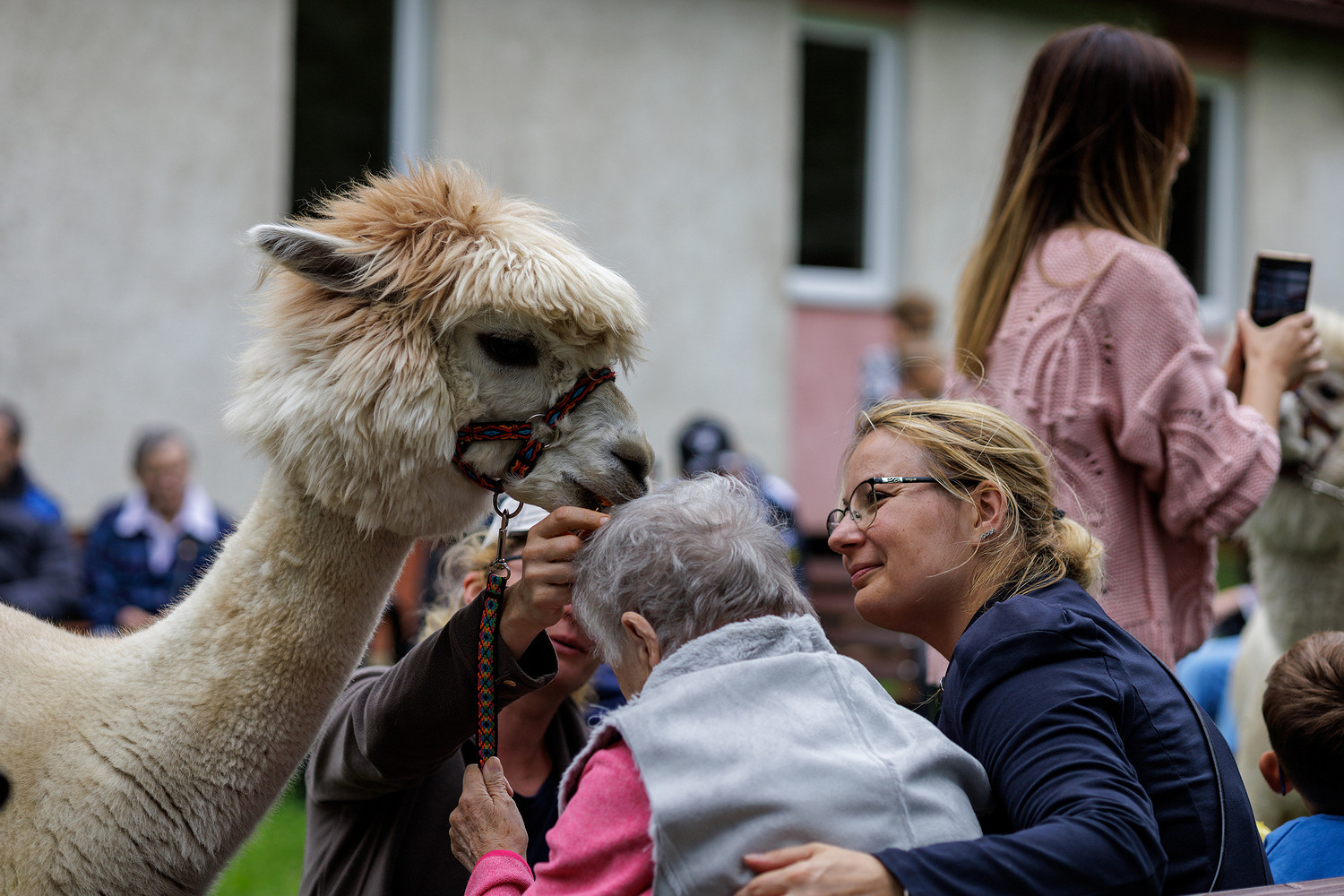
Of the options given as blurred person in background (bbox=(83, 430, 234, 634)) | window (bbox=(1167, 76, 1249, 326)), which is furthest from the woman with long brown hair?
window (bbox=(1167, 76, 1249, 326))

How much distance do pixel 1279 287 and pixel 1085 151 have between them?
0.61 metres

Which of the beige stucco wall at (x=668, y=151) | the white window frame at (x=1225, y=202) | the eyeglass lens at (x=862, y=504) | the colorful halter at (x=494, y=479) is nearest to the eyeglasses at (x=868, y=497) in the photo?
the eyeglass lens at (x=862, y=504)

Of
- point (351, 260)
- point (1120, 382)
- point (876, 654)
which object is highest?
point (351, 260)

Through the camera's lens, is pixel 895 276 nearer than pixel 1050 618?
No

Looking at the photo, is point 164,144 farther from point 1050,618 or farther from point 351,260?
point 1050,618

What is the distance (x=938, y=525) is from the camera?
6.62ft

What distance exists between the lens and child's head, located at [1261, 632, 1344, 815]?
7.39ft

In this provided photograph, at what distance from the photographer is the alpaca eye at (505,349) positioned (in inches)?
82.4

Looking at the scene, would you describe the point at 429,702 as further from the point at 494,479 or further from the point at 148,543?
the point at 148,543

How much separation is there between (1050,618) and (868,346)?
827 centimetres

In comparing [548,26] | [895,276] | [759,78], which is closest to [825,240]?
[895,276]

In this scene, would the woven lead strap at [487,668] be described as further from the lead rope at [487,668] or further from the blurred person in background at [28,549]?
the blurred person in background at [28,549]

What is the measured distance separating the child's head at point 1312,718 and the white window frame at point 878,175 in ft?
25.6

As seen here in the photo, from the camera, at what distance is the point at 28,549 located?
5.85m
